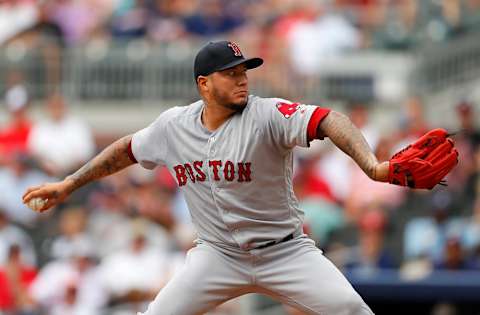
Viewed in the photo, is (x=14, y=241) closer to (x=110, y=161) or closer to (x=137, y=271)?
(x=137, y=271)

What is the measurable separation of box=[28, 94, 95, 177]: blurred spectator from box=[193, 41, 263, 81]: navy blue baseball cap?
802cm

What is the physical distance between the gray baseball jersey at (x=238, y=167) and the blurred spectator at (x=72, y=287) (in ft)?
16.0

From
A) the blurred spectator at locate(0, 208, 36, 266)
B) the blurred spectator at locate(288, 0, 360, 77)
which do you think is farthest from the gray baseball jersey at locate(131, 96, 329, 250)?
the blurred spectator at locate(288, 0, 360, 77)

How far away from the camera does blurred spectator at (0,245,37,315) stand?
41.9 feet

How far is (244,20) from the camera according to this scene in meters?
17.7

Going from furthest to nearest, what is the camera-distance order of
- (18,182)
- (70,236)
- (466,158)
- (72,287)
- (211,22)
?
(211,22) < (18,182) < (70,236) < (466,158) < (72,287)

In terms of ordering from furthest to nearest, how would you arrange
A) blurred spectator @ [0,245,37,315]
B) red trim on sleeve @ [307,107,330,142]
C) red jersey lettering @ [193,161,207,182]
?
blurred spectator @ [0,245,37,315] → red jersey lettering @ [193,161,207,182] → red trim on sleeve @ [307,107,330,142]

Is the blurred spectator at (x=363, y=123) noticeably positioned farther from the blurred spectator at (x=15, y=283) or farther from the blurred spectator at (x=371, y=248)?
the blurred spectator at (x=15, y=283)

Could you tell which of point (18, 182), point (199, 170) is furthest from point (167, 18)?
point (199, 170)

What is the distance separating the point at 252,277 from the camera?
7457 mm

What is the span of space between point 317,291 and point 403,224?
518 cm

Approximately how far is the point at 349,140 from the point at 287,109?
1.57ft

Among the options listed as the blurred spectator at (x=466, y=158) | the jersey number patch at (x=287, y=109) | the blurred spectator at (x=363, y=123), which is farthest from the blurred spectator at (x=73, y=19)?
the jersey number patch at (x=287, y=109)

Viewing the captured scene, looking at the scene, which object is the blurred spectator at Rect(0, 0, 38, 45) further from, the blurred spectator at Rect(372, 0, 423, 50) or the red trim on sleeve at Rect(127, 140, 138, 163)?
the red trim on sleeve at Rect(127, 140, 138, 163)
